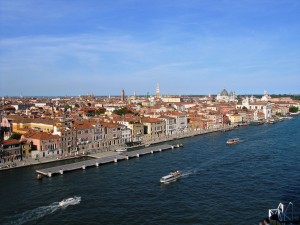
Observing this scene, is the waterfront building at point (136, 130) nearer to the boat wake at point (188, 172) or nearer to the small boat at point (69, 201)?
the boat wake at point (188, 172)

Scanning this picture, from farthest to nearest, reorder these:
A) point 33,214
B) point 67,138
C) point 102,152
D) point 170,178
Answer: point 102,152 → point 67,138 → point 170,178 → point 33,214

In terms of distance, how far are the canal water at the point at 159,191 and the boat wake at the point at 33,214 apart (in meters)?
0.05

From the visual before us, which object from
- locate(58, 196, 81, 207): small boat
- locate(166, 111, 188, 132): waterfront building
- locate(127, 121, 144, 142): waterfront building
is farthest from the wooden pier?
locate(166, 111, 188, 132): waterfront building

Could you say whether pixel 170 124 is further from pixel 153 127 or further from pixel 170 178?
pixel 170 178

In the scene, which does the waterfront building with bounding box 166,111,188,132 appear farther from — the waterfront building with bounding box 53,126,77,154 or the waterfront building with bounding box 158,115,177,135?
the waterfront building with bounding box 53,126,77,154

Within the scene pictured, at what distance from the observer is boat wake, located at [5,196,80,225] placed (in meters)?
18.5

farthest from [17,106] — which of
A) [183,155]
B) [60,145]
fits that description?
[183,155]

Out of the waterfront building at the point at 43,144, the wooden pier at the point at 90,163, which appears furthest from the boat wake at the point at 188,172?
the waterfront building at the point at 43,144

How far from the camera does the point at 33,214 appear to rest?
19344 mm

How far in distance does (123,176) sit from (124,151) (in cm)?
1119

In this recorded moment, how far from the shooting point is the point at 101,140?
40.9 m

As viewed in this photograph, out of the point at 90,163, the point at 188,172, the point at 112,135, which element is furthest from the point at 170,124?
the point at 188,172

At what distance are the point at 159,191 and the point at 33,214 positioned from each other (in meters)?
8.05

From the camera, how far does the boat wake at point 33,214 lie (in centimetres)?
1850
